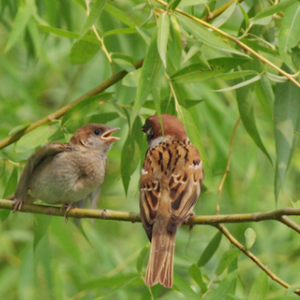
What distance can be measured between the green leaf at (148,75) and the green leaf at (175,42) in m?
0.11

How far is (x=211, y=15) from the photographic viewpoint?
3557 millimetres

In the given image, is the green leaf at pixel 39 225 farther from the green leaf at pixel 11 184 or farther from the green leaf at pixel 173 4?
the green leaf at pixel 173 4

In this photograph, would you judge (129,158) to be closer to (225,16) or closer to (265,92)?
(265,92)

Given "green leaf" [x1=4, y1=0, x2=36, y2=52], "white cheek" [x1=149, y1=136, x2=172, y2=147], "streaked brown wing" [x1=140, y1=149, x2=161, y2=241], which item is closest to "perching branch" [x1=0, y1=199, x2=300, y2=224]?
"streaked brown wing" [x1=140, y1=149, x2=161, y2=241]

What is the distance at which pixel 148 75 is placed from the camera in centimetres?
287

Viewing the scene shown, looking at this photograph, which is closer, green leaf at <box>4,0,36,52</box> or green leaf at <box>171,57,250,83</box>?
green leaf at <box>171,57,250,83</box>

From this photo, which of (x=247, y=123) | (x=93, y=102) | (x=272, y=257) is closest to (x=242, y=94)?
(x=247, y=123)

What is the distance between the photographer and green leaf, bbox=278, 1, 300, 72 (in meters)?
3.01

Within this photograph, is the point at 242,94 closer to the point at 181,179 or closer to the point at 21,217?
the point at 181,179

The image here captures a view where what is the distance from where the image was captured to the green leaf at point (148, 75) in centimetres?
284

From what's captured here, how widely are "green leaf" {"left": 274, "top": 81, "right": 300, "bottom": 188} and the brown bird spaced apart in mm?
1233

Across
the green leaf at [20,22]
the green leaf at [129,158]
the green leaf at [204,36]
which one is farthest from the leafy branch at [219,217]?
the green leaf at [20,22]

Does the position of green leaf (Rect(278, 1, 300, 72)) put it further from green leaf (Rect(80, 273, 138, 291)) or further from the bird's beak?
green leaf (Rect(80, 273, 138, 291))

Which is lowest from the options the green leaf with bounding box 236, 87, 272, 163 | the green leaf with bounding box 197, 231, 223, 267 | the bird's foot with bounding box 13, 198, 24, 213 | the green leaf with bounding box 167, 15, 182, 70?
the green leaf with bounding box 197, 231, 223, 267
